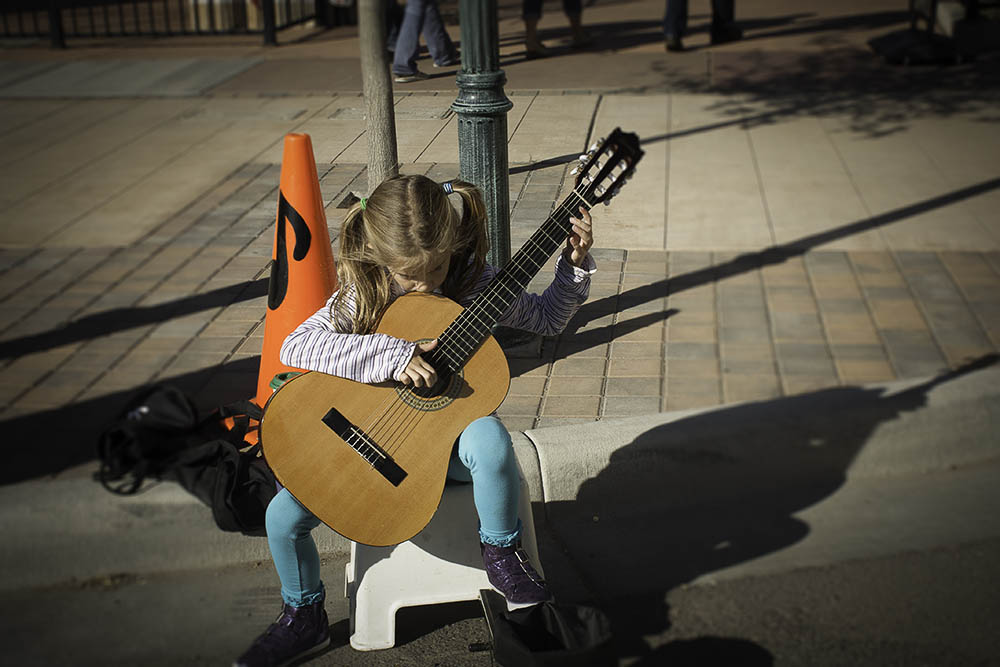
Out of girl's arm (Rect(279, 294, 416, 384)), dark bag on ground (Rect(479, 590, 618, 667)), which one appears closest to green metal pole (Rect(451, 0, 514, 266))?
girl's arm (Rect(279, 294, 416, 384))

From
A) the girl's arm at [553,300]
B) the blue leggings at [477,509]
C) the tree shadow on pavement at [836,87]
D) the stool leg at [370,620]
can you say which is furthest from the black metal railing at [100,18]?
the tree shadow on pavement at [836,87]

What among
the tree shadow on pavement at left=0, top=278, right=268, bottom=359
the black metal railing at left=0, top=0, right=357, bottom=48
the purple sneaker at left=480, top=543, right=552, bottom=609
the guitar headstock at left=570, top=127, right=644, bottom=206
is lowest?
the purple sneaker at left=480, top=543, right=552, bottom=609

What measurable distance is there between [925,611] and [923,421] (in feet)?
2.22

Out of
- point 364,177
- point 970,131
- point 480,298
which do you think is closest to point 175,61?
point 364,177

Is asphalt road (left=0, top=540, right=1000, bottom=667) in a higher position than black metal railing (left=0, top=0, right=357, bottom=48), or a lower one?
lower

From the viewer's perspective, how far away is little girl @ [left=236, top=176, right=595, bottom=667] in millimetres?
2006

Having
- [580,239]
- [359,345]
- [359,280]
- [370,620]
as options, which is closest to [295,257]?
[359,280]

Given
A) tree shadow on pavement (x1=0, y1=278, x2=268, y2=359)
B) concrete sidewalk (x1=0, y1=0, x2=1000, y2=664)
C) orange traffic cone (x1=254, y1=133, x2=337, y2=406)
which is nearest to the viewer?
tree shadow on pavement (x1=0, y1=278, x2=268, y2=359)

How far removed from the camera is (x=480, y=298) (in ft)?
6.70

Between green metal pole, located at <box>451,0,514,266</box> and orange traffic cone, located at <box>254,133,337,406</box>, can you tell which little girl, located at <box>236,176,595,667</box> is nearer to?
orange traffic cone, located at <box>254,133,337,406</box>

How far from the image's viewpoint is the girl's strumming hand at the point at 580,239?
2.03 m

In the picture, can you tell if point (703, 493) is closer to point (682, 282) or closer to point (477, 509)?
point (477, 509)

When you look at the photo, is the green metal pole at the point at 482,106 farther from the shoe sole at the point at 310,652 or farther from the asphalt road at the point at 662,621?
the shoe sole at the point at 310,652

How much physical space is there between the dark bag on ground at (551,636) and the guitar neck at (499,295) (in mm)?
546
